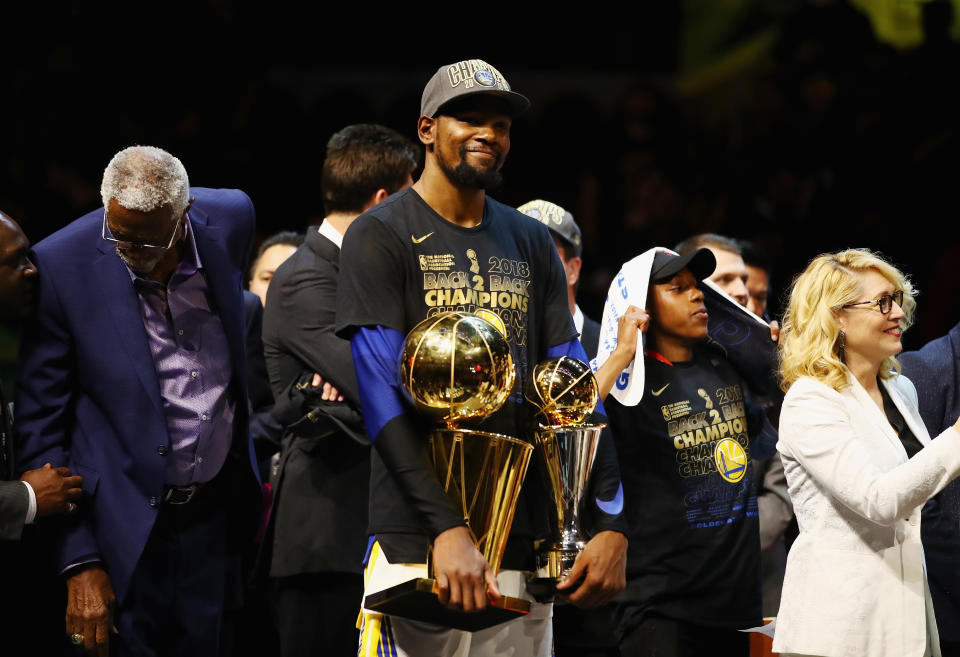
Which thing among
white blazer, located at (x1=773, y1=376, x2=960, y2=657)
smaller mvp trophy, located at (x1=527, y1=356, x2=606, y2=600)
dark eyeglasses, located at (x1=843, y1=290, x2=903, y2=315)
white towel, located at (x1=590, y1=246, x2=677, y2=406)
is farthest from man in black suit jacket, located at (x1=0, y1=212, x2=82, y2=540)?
dark eyeglasses, located at (x1=843, y1=290, x2=903, y2=315)

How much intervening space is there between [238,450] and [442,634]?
3.01ft

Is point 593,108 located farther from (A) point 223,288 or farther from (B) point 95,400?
(B) point 95,400

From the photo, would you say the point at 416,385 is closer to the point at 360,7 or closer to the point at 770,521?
the point at 770,521

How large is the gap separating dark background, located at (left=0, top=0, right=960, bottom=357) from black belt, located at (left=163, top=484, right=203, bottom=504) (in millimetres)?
3363

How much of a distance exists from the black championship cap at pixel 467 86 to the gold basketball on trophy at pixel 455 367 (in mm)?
491

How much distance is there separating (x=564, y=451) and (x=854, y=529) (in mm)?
909

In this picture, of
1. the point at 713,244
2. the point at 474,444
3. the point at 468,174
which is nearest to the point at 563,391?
the point at 474,444

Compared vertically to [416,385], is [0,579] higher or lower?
lower

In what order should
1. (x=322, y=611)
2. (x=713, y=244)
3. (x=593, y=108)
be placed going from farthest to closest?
(x=593, y=108) < (x=713, y=244) < (x=322, y=611)

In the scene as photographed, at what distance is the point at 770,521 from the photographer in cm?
407

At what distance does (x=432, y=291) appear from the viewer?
250cm

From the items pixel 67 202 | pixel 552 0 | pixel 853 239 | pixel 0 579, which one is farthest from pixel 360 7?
pixel 0 579

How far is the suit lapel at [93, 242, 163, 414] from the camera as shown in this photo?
293 cm

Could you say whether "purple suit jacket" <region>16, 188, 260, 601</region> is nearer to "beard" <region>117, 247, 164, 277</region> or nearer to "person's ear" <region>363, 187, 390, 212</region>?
"beard" <region>117, 247, 164, 277</region>
